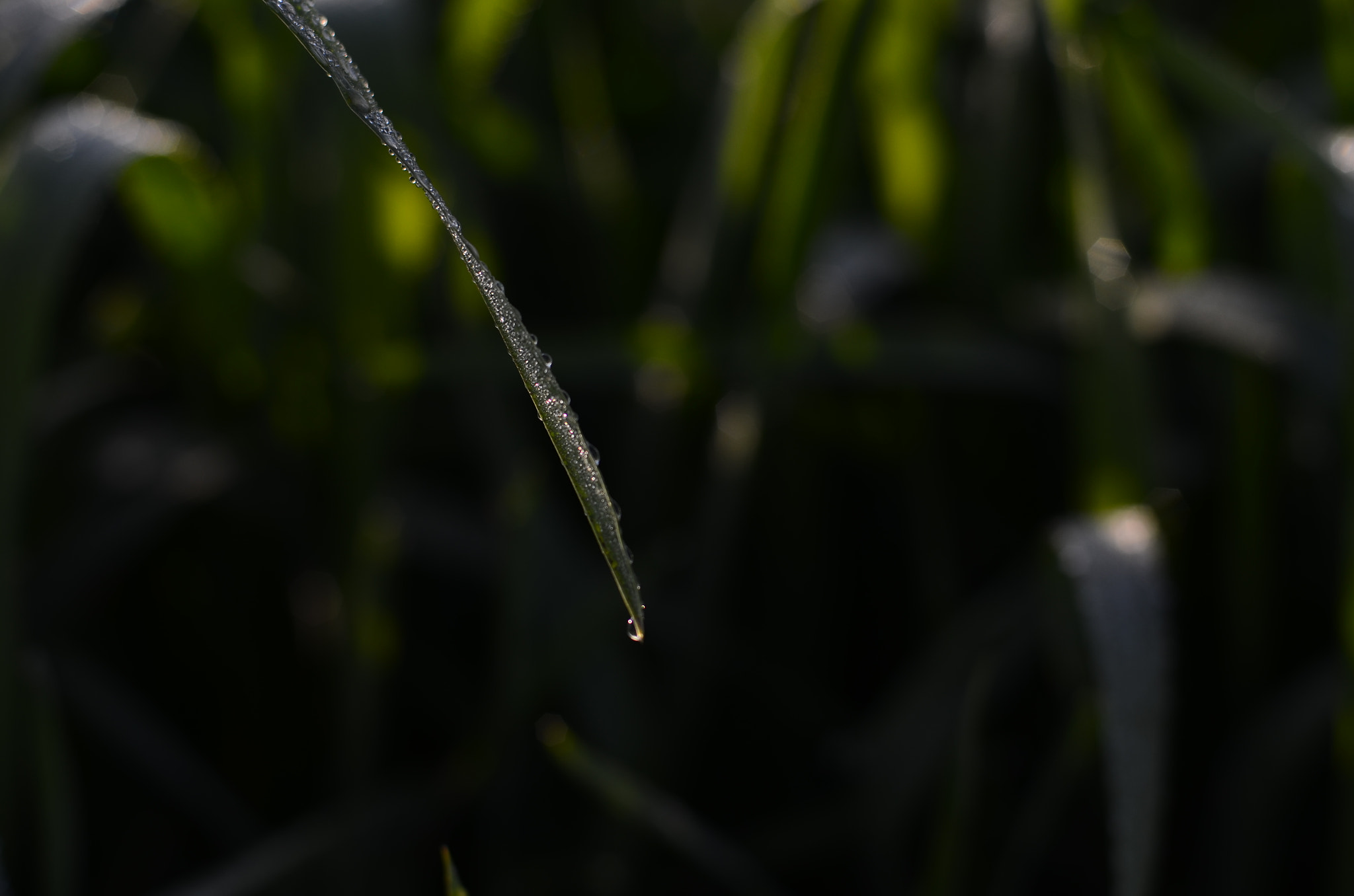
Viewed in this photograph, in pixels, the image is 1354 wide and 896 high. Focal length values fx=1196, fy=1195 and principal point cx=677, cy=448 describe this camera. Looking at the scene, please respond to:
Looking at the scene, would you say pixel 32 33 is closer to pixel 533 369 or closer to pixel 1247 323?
pixel 533 369

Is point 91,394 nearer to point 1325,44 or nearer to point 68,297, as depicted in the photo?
point 68,297

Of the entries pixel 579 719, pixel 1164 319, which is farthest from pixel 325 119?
pixel 1164 319

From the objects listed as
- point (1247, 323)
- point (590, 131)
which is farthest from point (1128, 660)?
point (590, 131)

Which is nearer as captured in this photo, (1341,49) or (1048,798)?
(1048,798)

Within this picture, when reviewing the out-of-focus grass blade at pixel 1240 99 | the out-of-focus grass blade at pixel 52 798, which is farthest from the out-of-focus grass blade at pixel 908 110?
the out-of-focus grass blade at pixel 52 798

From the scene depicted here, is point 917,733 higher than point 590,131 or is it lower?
lower

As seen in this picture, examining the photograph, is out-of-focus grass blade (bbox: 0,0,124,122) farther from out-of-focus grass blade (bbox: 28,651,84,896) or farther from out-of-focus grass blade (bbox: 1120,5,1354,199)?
out-of-focus grass blade (bbox: 1120,5,1354,199)

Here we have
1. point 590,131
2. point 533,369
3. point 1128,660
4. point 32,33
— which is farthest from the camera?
point 590,131

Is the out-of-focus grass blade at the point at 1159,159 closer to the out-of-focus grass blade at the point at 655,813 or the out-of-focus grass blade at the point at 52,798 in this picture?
the out-of-focus grass blade at the point at 655,813
